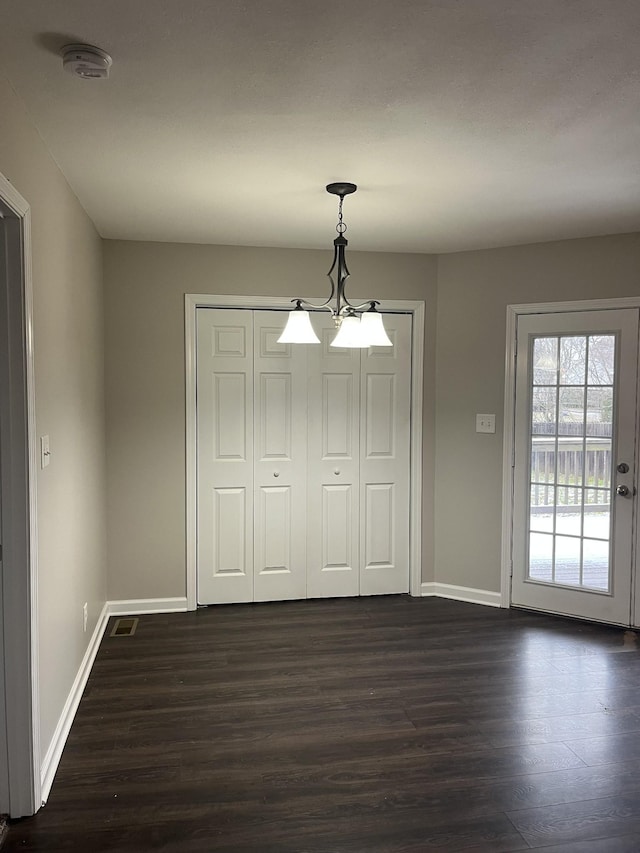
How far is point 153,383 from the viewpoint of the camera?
4.21m

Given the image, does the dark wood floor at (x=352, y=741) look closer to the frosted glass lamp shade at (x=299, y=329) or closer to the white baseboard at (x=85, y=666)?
A: the white baseboard at (x=85, y=666)

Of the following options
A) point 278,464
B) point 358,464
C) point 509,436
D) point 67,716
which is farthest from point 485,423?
point 67,716

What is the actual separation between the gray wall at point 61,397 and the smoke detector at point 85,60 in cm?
27

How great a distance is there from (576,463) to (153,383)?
2746 millimetres

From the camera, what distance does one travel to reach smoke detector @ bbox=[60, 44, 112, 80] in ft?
5.94

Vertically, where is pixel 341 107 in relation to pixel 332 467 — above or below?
above

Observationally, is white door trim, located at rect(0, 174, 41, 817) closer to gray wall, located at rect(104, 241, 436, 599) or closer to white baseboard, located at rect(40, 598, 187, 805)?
white baseboard, located at rect(40, 598, 187, 805)

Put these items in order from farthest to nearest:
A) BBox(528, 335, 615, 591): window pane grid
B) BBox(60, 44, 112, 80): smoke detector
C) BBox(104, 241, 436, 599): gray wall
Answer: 1. BBox(104, 241, 436, 599): gray wall
2. BBox(528, 335, 615, 591): window pane grid
3. BBox(60, 44, 112, 80): smoke detector

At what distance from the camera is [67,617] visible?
288cm

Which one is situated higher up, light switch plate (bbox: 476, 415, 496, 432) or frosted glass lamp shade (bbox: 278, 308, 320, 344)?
frosted glass lamp shade (bbox: 278, 308, 320, 344)

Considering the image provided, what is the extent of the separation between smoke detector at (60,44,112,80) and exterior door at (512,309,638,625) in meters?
3.09

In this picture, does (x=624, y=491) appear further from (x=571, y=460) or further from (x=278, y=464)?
(x=278, y=464)

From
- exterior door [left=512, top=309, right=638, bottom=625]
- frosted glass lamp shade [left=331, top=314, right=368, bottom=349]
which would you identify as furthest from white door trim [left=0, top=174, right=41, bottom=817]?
exterior door [left=512, top=309, right=638, bottom=625]

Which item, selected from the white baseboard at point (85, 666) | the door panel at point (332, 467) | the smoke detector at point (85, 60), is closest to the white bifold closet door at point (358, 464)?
the door panel at point (332, 467)
